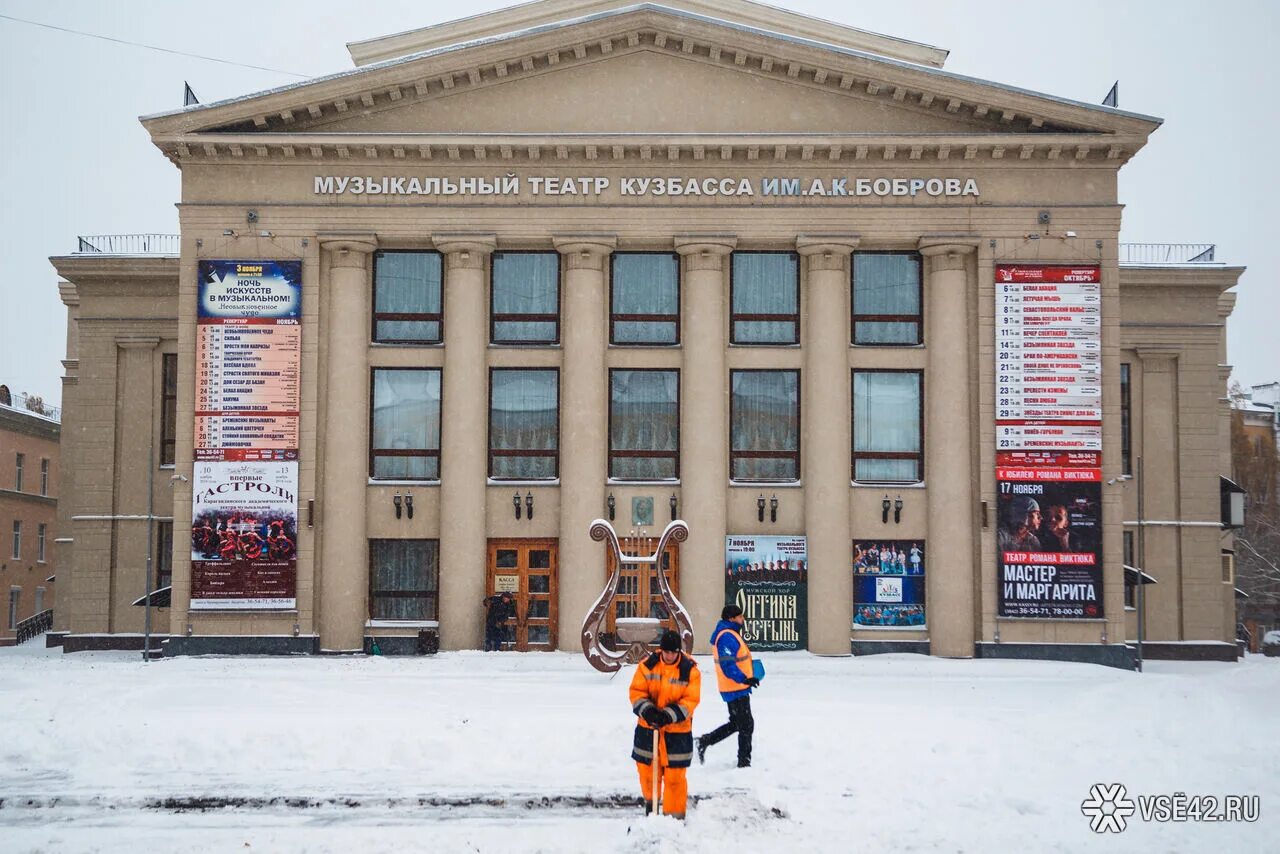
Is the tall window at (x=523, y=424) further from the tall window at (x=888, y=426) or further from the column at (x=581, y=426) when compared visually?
the tall window at (x=888, y=426)

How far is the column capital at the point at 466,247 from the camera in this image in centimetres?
3062

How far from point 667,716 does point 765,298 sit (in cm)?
2012

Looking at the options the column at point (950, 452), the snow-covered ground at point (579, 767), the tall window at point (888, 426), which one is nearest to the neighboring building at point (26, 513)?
the snow-covered ground at point (579, 767)

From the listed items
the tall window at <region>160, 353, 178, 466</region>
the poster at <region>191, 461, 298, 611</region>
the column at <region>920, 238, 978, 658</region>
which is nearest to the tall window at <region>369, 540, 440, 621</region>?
the poster at <region>191, 461, 298, 611</region>

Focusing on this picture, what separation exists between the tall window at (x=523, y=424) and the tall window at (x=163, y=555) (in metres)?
11.4

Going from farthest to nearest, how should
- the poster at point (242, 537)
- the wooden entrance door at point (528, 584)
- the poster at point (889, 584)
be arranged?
the wooden entrance door at point (528, 584) → the poster at point (889, 584) → the poster at point (242, 537)

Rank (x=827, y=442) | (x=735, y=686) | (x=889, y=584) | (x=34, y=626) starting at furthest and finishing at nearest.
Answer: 1. (x=34, y=626)
2. (x=889, y=584)
3. (x=827, y=442)
4. (x=735, y=686)

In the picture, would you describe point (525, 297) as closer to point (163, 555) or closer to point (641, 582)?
point (641, 582)

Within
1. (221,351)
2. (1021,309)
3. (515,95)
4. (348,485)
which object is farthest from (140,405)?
(1021,309)

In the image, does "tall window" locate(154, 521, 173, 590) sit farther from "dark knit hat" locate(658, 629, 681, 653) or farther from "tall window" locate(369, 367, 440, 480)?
"dark knit hat" locate(658, 629, 681, 653)

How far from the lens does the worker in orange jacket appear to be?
1232cm

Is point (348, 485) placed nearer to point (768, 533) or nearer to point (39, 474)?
point (768, 533)

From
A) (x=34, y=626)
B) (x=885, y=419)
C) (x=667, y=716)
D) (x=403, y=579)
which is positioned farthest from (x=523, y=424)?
(x=34, y=626)

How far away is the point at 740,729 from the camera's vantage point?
14859 millimetres
